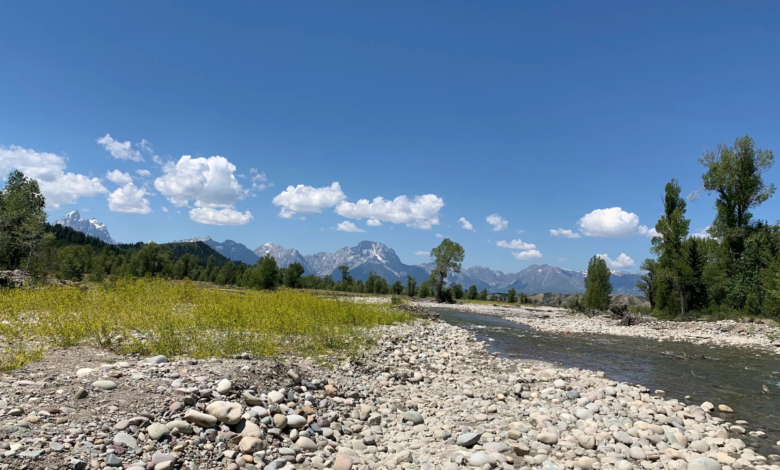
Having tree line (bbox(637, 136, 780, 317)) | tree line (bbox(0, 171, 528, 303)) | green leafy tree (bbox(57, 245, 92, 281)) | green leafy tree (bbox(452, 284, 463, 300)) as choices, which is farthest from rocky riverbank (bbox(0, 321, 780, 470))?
green leafy tree (bbox(452, 284, 463, 300))

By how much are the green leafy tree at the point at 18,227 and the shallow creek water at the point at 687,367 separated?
52.3 metres

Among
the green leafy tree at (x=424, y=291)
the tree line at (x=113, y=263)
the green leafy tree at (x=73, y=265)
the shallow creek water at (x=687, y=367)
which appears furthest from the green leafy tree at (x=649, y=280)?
the green leafy tree at (x=73, y=265)

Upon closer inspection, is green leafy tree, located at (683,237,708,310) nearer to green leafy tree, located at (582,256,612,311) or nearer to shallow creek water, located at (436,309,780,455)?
green leafy tree, located at (582,256,612,311)

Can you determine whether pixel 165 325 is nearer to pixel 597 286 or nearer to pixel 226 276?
pixel 597 286

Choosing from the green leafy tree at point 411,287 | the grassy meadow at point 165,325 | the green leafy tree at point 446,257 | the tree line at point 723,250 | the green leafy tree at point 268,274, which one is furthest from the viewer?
the green leafy tree at point 411,287

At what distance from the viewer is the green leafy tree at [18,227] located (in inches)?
1607

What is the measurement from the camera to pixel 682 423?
8.30 metres

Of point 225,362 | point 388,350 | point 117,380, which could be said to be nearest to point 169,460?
point 117,380

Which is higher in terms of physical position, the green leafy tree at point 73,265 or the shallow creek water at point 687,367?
the green leafy tree at point 73,265

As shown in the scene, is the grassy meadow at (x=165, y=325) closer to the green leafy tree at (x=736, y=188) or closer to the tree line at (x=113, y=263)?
the tree line at (x=113, y=263)

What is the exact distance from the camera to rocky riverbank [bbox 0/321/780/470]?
517 centimetres

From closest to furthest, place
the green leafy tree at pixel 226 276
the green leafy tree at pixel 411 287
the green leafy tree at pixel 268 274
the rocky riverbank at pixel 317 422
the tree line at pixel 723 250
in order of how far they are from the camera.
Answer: the rocky riverbank at pixel 317 422, the tree line at pixel 723 250, the green leafy tree at pixel 268 274, the green leafy tree at pixel 411 287, the green leafy tree at pixel 226 276

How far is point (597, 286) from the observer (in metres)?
54.9

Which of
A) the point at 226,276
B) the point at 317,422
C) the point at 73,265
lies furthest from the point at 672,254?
the point at 226,276
